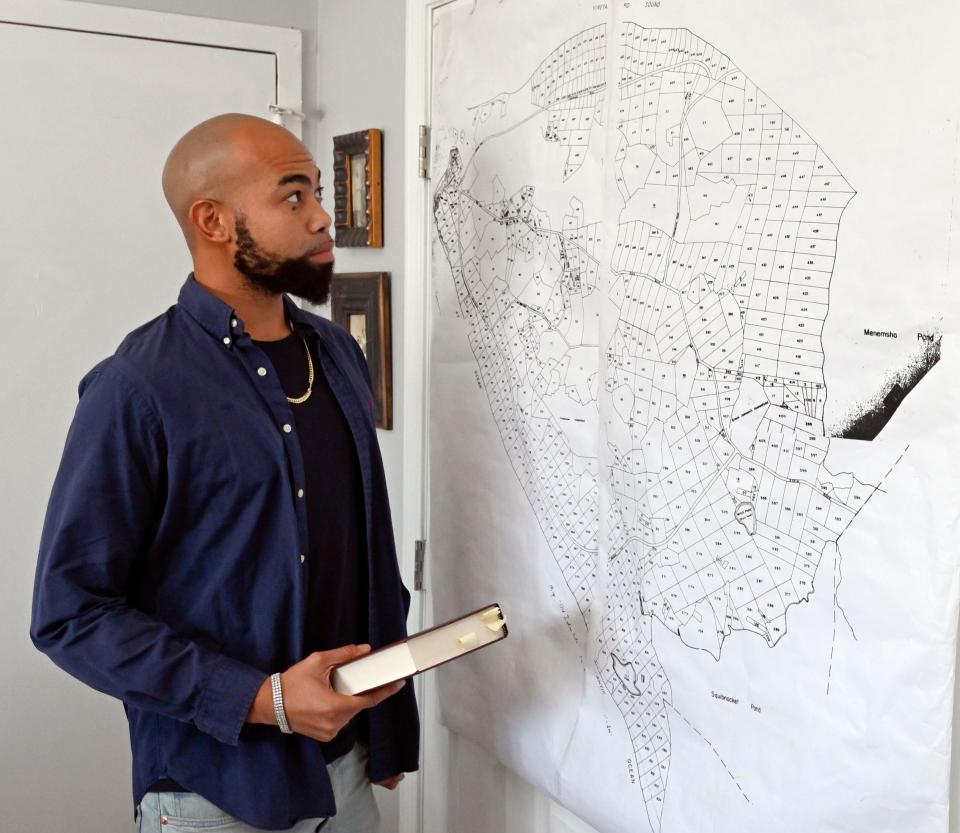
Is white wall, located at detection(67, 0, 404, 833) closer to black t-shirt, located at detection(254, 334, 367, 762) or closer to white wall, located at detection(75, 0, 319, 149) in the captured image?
white wall, located at detection(75, 0, 319, 149)

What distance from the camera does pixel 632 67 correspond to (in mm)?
1254

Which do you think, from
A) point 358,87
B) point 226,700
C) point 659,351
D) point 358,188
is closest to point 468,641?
point 226,700

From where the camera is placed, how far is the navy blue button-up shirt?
1243 millimetres

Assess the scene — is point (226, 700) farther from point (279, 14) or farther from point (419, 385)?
point (279, 14)

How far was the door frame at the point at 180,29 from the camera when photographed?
201 cm

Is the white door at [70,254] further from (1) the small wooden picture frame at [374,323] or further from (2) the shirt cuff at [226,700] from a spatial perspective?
(2) the shirt cuff at [226,700]

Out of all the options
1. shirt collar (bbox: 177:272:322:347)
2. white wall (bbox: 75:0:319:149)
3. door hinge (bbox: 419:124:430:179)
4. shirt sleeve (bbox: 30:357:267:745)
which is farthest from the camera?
white wall (bbox: 75:0:319:149)

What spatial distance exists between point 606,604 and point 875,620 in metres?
0.42

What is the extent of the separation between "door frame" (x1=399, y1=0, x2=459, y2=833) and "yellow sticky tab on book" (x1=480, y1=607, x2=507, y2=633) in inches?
18.3

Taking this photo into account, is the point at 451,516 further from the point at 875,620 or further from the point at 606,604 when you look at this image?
the point at 875,620

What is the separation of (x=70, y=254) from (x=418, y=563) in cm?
97

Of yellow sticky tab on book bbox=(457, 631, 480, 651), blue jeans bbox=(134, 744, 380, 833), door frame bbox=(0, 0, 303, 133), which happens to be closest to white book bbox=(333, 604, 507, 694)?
yellow sticky tab on book bbox=(457, 631, 480, 651)

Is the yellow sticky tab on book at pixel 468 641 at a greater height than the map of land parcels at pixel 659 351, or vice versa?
the map of land parcels at pixel 659 351

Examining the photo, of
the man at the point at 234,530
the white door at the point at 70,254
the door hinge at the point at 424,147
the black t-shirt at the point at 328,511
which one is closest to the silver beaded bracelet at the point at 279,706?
the man at the point at 234,530
